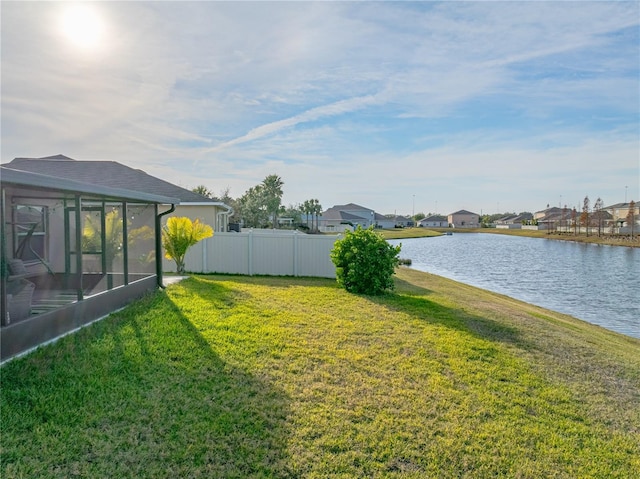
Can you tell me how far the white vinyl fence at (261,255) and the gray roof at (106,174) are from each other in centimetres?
233

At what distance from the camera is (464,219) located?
117 meters

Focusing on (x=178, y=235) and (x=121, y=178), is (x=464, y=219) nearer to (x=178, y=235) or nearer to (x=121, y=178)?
(x=121, y=178)

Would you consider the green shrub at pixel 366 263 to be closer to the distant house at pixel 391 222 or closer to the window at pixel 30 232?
the window at pixel 30 232

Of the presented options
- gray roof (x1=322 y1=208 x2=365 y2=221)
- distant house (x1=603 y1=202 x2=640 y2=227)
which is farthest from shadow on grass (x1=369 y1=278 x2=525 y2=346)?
distant house (x1=603 y1=202 x2=640 y2=227)

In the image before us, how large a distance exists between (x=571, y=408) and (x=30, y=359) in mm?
5790

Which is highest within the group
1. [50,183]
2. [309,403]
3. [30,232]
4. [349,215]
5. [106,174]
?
[349,215]

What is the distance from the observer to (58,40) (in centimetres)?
710

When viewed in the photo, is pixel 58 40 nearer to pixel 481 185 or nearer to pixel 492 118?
pixel 492 118

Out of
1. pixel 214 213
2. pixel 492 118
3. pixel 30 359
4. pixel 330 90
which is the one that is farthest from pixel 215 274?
pixel 492 118

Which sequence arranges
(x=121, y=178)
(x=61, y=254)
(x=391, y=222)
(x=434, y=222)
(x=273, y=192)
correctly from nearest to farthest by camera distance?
(x=61, y=254)
(x=121, y=178)
(x=273, y=192)
(x=391, y=222)
(x=434, y=222)

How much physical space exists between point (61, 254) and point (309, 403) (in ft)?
14.3

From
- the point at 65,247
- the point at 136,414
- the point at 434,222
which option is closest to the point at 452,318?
the point at 136,414

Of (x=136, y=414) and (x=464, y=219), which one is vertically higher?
(x=464, y=219)

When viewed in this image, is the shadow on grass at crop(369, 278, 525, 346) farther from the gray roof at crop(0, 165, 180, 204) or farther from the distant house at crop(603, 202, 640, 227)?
the distant house at crop(603, 202, 640, 227)
